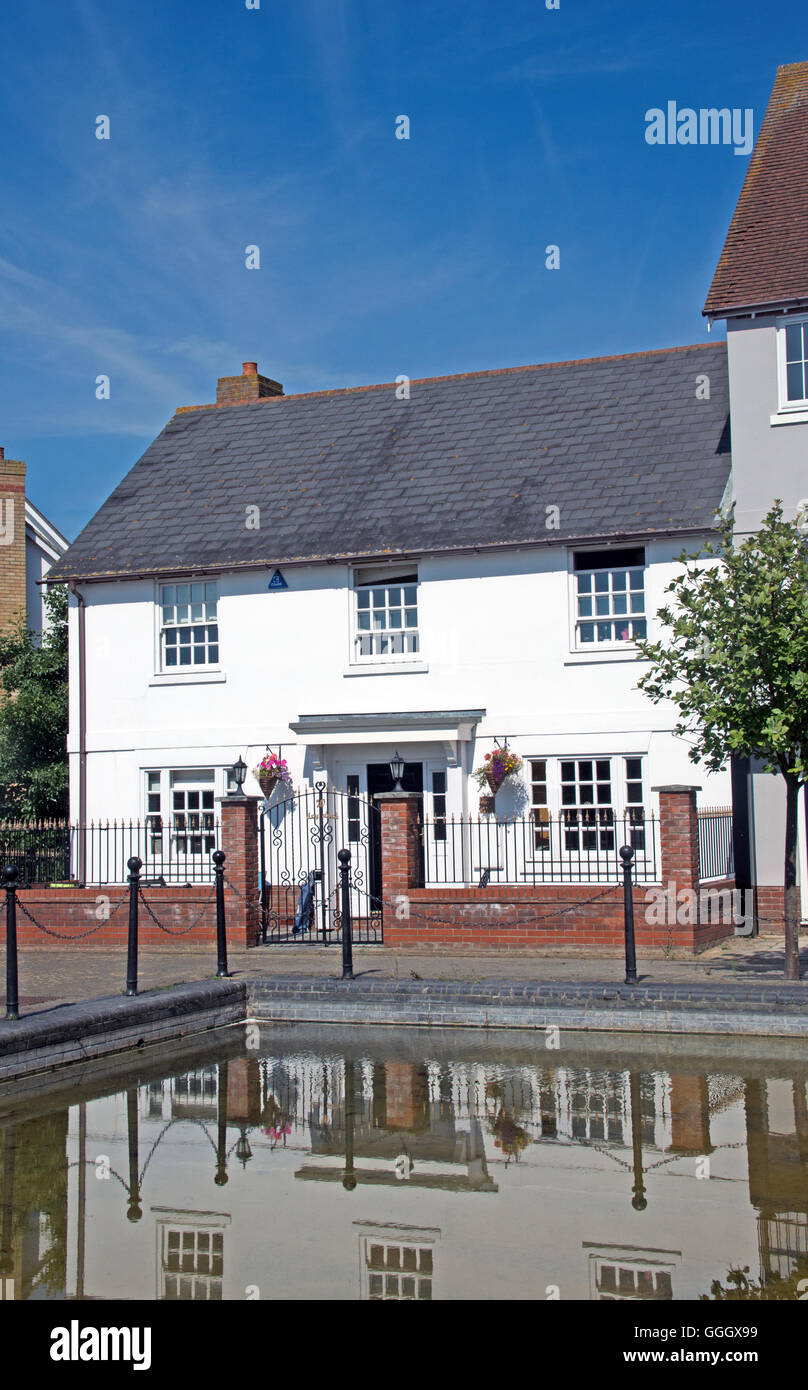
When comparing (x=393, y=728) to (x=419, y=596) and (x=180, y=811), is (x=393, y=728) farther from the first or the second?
(x=180, y=811)

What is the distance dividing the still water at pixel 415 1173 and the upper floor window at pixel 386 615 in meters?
9.55

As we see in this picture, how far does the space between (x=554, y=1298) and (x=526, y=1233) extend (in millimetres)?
868

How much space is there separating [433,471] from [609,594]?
405 cm

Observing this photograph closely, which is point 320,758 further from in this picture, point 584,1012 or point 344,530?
point 584,1012

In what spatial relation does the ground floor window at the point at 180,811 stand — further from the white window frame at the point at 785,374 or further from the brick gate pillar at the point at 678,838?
the white window frame at the point at 785,374

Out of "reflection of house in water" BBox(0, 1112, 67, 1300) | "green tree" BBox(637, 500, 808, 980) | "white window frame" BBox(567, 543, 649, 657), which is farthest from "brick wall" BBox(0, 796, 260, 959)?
"reflection of house in water" BBox(0, 1112, 67, 1300)

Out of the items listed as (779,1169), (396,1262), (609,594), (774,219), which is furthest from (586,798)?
(396,1262)

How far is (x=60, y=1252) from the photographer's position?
619 centimetres

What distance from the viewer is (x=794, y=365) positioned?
701 inches

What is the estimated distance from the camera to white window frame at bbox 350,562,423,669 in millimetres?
20016

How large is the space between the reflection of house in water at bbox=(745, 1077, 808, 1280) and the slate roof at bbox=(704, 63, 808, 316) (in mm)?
11838

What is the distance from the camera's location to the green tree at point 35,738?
74.1 feet

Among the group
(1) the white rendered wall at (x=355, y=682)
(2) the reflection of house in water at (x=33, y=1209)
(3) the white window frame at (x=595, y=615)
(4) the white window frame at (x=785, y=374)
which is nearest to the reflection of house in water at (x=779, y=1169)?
(2) the reflection of house in water at (x=33, y=1209)

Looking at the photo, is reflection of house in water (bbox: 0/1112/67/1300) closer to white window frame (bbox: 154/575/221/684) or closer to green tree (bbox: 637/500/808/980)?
green tree (bbox: 637/500/808/980)
